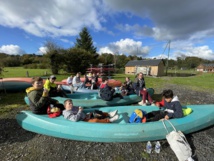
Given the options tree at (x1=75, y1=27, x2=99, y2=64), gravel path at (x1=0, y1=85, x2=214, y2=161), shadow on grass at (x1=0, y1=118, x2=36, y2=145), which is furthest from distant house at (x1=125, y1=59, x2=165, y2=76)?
shadow on grass at (x1=0, y1=118, x2=36, y2=145)

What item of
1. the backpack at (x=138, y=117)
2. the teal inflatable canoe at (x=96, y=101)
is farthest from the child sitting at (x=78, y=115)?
the teal inflatable canoe at (x=96, y=101)

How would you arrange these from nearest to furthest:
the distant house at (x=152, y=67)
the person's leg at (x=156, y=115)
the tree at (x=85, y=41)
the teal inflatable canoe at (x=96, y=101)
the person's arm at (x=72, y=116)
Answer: the person's arm at (x=72, y=116) < the person's leg at (x=156, y=115) < the teal inflatable canoe at (x=96, y=101) < the distant house at (x=152, y=67) < the tree at (x=85, y=41)

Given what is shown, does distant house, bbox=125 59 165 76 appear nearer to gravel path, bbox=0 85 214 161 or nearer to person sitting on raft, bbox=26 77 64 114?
gravel path, bbox=0 85 214 161

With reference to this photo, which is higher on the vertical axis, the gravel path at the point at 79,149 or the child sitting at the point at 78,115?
the child sitting at the point at 78,115

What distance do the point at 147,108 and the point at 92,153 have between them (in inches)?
102

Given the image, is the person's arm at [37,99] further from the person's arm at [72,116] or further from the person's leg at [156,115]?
the person's leg at [156,115]

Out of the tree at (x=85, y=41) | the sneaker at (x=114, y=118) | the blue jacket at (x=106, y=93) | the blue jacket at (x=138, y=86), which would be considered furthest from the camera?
the tree at (x=85, y=41)

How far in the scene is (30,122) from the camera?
3.86 metres

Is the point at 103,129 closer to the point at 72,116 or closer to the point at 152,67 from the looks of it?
the point at 72,116

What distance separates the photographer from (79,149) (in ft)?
11.2

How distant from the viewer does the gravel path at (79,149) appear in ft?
10.3

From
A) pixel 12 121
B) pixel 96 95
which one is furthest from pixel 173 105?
pixel 12 121

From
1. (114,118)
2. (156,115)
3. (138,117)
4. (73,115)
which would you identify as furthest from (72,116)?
(156,115)

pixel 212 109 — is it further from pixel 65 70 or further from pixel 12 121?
pixel 65 70
